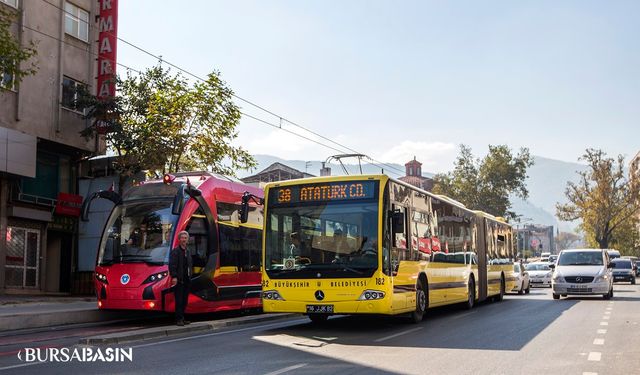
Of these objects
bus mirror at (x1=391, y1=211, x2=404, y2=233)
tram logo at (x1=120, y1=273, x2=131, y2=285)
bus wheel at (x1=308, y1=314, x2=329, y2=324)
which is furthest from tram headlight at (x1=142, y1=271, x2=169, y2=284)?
bus mirror at (x1=391, y1=211, x2=404, y2=233)

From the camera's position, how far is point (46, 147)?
28656mm

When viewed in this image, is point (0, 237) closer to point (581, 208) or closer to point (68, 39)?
point (68, 39)

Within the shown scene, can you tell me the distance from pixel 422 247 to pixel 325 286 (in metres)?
3.20

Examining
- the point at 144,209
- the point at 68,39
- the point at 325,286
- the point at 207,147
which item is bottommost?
the point at 325,286

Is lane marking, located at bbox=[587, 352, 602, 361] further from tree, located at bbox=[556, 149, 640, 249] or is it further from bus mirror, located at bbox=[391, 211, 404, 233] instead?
tree, located at bbox=[556, 149, 640, 249]

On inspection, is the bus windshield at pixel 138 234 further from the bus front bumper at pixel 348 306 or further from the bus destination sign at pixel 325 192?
the bus front bumper at pixel 348 306

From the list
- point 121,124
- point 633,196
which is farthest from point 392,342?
point 633,196

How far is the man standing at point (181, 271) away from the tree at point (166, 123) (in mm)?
11592

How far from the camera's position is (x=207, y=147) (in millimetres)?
25453

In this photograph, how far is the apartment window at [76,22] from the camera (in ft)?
97.7

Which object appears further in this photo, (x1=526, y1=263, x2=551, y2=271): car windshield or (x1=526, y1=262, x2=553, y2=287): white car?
(x1=526, y1=263, x2=551, y2=271): car windshield

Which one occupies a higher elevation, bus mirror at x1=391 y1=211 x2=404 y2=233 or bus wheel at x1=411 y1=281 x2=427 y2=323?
bus mirror at x1=391 y1=211 x2=404 y2=233

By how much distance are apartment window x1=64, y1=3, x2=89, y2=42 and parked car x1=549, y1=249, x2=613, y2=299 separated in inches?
875

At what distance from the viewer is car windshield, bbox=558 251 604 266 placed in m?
25.4
